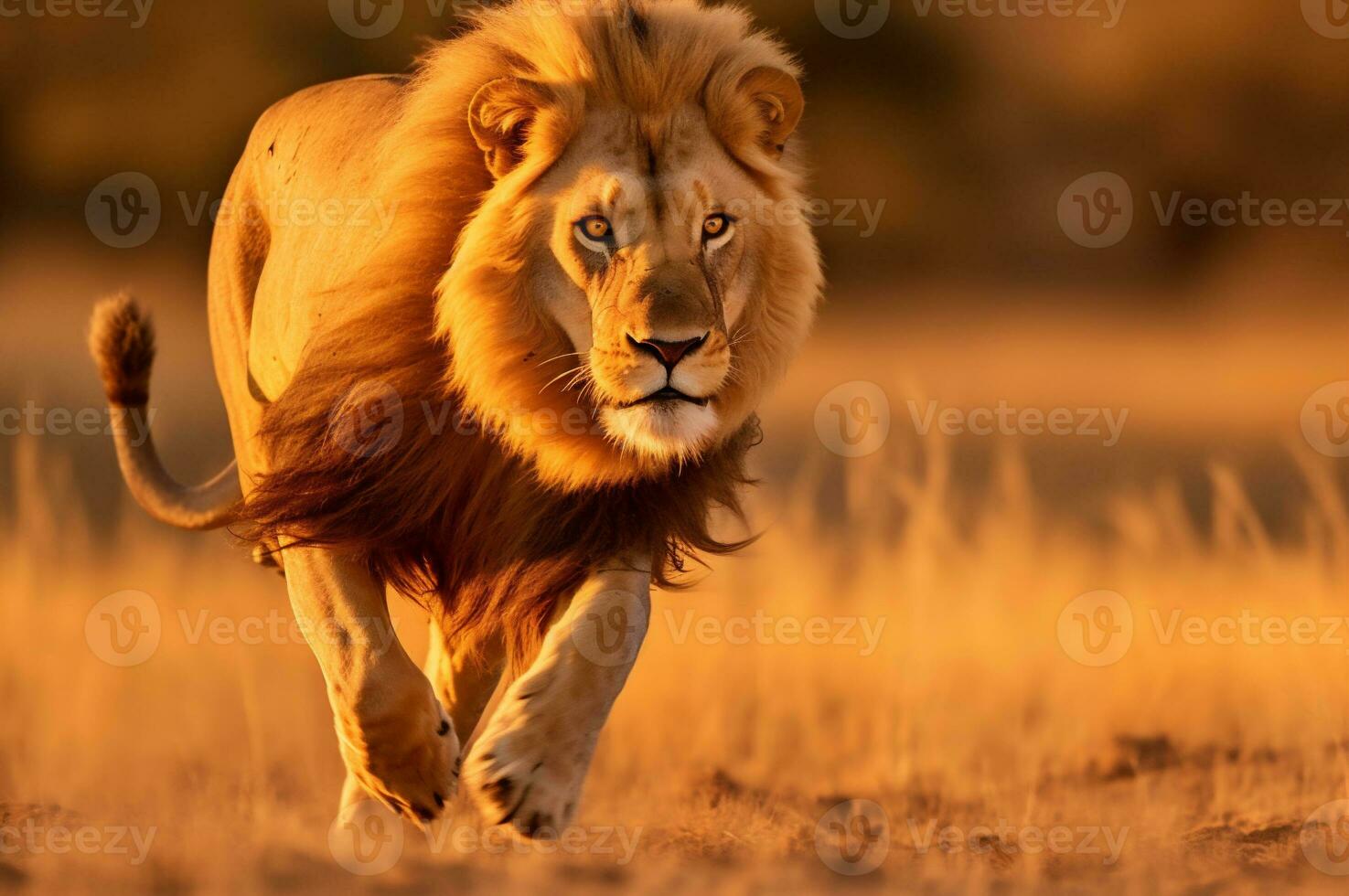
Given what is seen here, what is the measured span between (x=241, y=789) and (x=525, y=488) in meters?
2.20

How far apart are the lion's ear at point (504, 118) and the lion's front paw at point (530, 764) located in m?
1.19

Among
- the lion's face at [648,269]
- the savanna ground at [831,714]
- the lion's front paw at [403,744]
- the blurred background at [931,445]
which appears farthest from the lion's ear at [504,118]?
the savanna ground at [831,714]

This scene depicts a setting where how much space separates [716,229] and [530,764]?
123 cm

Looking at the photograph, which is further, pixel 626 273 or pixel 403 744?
pixel 403 744

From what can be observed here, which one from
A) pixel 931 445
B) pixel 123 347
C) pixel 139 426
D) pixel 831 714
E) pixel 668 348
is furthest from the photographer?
pixel 931 445

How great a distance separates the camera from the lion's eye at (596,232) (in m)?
4.59

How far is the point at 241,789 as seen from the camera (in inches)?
267

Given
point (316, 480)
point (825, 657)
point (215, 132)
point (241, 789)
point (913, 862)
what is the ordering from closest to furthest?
point (316, 480) < point (913, 862) < point (241, 789) < point (825, 657) < point (215, 132)

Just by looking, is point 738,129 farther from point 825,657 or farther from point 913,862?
point 825,657

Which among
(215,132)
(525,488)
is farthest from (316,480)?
(215,132)

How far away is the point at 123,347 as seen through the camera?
6.55m

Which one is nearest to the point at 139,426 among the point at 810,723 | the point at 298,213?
the point at 298,213

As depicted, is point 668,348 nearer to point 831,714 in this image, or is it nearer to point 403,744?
point 403,744

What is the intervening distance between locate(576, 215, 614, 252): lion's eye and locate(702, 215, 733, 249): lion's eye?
0.69ft
